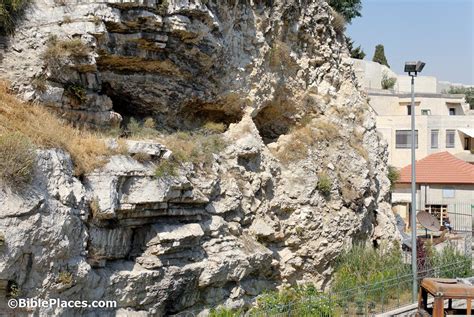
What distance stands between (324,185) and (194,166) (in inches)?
164

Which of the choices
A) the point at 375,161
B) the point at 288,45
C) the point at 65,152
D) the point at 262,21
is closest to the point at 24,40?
the point at 65,152

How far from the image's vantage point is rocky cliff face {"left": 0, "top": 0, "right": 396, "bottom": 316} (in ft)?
28.9

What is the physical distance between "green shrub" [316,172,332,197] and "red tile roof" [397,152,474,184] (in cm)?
1707

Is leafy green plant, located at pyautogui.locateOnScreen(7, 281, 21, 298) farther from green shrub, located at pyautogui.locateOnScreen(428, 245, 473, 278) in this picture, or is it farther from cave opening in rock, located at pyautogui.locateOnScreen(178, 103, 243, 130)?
green shrub, located at pyautogui.locateOnScreen(428, 245, 473, 278)

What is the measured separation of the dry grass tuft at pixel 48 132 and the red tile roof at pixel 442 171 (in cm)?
2356

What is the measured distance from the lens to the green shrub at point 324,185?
1435cm

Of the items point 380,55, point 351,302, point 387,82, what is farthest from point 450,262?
point 380,55

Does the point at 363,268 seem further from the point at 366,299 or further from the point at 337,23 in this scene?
the point at 337,23

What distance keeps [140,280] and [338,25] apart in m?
12.2

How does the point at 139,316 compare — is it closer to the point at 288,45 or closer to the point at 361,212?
the point at 361,212

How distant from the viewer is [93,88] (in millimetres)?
11328

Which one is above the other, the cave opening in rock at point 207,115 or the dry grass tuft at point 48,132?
the cave opening in rock at point 207,115

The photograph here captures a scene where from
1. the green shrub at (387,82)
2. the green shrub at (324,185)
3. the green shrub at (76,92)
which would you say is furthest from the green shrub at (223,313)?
the green shrub at (387,82)

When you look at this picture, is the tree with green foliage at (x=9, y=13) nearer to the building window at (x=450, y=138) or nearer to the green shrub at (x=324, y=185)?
the green shrub at (x=324, y=185)
